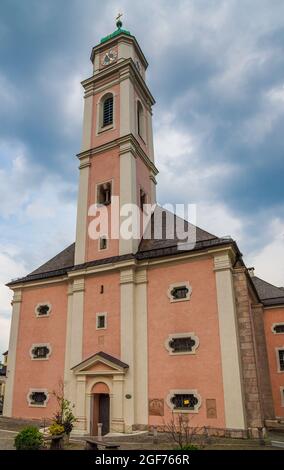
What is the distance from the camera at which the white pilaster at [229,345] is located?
1793 cm

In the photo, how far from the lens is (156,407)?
792 inches

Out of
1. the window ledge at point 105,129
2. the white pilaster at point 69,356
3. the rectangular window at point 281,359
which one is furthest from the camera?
the rectangular window at point 281,359

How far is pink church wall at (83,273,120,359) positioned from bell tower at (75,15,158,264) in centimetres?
204

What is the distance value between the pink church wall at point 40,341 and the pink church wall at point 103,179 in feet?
11.6

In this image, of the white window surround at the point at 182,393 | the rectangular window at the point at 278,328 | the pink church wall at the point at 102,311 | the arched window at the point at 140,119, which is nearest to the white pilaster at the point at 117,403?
the pink church wall at the point at 102,311

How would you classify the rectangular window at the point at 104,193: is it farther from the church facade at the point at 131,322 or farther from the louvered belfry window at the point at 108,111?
the louvered belfry window at the point at 108,111

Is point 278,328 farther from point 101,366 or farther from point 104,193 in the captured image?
point 104,193

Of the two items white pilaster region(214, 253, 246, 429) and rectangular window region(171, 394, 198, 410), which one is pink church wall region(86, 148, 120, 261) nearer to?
white pilaster region(214, 253, 246, 429)

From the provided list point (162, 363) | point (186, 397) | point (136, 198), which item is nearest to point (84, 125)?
point (136, 198)

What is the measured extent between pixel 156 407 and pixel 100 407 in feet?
12.3

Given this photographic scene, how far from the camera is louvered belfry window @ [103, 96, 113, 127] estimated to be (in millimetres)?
30381

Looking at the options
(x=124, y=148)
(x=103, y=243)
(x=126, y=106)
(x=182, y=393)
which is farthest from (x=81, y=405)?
(x=126, y=106)

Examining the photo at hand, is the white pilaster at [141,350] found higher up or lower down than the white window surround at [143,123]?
lower down
